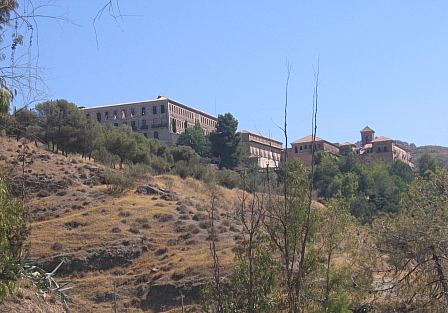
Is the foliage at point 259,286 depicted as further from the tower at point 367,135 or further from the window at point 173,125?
the tower at point 367,135

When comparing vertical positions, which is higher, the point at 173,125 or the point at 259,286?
the point at 173,125

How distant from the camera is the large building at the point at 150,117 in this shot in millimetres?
103625

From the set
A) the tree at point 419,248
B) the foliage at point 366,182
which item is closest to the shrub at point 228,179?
the foliage at point 366,182

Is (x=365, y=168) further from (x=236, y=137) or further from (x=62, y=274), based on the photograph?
(x=62, y=274)

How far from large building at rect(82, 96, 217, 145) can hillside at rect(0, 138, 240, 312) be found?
140 ft

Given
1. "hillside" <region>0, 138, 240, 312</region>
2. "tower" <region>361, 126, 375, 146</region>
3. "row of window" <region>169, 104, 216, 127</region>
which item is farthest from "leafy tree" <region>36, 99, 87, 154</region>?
"tower" <region>361, 126, 375, 146</region>

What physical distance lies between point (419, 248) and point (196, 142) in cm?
7561

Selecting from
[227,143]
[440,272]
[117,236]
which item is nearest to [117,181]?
[117,236]

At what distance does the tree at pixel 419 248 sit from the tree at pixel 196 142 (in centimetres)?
7028

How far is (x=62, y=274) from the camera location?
4044 centimetres

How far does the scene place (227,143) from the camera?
86375 mm

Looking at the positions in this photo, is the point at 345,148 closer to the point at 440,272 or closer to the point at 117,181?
the point at 117,181

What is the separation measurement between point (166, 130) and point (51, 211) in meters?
53.5

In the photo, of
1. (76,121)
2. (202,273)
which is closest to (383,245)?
(202,273)
